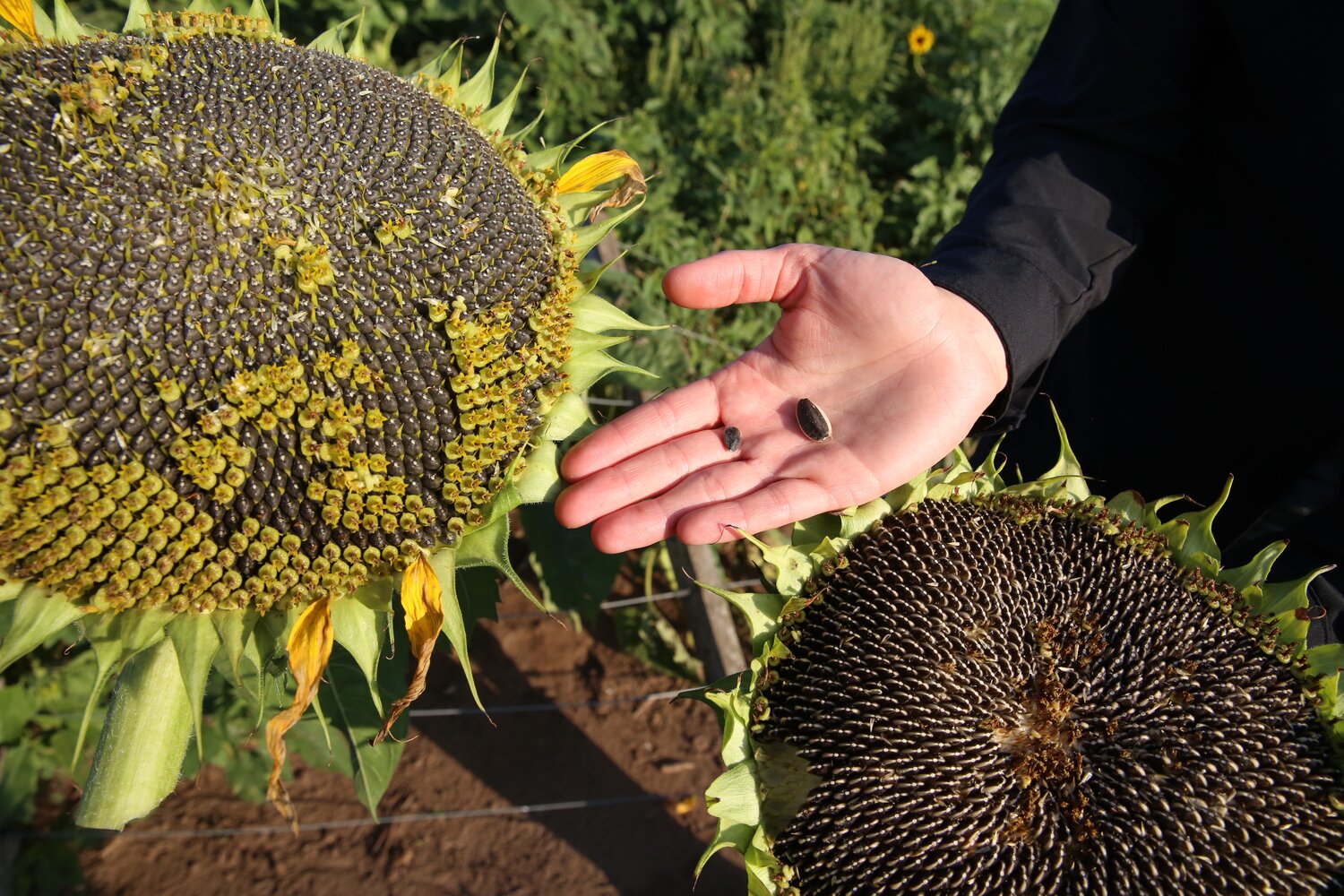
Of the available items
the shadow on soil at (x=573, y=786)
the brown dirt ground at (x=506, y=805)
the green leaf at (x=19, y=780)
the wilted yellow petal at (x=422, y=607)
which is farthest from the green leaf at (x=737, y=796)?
the green leaf at (x=19, y=780)

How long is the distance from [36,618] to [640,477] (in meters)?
1.19

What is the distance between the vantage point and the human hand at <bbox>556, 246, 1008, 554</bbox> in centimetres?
203

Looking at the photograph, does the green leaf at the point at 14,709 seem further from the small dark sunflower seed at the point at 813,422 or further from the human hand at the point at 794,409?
the small dark sunflower seed at the point at 813,422

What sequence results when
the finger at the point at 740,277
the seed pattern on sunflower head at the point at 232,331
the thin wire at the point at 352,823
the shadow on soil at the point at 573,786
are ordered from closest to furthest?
the seed pattern on sunflower head at the point at 232,331 < the finger at the point at 740,277 < the thin wire at the point at 352,823 < the shadow on soil at the point at 573,786

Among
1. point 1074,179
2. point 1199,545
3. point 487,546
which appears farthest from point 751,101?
point 487,546

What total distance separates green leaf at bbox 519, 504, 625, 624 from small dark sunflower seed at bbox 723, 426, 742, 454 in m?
0.89

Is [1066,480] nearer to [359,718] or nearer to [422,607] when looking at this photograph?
[422,607]

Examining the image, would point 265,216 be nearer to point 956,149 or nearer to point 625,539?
point 625,539

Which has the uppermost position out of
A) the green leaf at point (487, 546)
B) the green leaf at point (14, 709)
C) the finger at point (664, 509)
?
the green leaf at point (487, 546)

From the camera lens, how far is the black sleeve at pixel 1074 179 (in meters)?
2.38

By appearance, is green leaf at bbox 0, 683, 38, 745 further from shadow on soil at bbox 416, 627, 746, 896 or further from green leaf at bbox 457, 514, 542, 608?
green leaf at bbox 457, 514, 542, 608

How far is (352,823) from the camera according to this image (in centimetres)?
340

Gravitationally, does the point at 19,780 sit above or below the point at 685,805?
above

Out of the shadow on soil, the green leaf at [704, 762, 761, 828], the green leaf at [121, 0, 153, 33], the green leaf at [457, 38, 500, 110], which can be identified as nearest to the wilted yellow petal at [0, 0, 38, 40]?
the green leaf at [121, 0, 153, 33]
